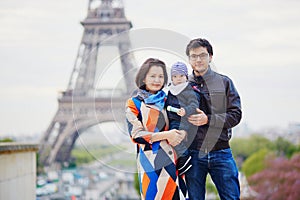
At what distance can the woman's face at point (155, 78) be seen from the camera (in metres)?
2.25

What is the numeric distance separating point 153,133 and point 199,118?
0.18m

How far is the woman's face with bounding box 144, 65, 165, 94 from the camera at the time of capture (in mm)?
2248

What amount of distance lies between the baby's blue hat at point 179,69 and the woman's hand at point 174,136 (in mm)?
221

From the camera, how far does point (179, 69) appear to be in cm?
224

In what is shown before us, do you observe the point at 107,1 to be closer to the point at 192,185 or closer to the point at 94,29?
the point at 94,29

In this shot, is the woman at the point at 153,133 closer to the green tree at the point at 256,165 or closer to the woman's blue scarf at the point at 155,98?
the woman's blue scarf at the point at 155,98

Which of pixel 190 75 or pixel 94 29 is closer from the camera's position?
pixel 190 75

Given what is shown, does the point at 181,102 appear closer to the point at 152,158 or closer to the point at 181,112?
the point at 181,112

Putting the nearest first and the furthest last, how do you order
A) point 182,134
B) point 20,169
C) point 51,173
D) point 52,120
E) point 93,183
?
point 182,134
point 20,169
point 52,120
point 51,173
point 93,183

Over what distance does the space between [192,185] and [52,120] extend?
545 inches

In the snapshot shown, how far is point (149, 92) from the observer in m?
2.26

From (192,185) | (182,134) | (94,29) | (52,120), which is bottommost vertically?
(52,120)

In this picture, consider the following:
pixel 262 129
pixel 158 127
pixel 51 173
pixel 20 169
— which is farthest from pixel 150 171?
pixel 262 129

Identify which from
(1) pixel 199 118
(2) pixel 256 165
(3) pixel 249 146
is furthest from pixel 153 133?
(3) pixel 249 146
